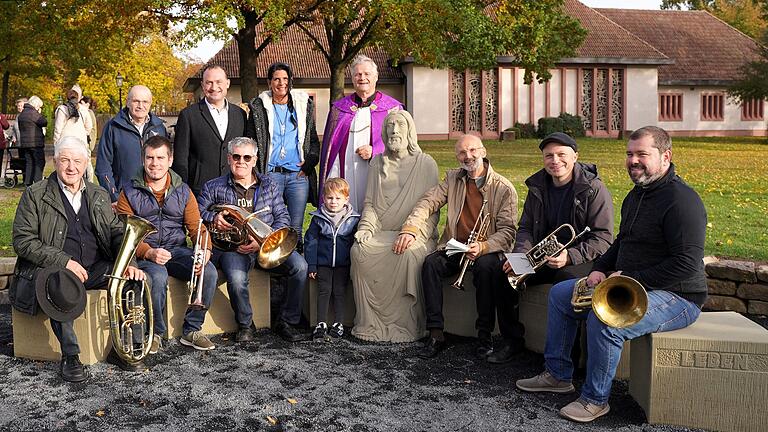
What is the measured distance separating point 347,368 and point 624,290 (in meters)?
1.99

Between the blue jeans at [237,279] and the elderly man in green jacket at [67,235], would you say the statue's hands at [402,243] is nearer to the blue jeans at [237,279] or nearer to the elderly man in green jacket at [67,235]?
the blue jeans at [237,279]

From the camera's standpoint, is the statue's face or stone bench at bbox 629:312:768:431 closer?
stone bench at bbox 629:312:768:431

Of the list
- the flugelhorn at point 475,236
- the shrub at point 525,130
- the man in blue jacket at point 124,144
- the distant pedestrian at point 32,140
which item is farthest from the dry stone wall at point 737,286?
the shrub at point 525,130

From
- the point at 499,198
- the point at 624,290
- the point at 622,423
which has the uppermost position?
the point at 499,198

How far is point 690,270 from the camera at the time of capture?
4.59 m

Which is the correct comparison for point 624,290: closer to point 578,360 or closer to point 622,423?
point 622,423

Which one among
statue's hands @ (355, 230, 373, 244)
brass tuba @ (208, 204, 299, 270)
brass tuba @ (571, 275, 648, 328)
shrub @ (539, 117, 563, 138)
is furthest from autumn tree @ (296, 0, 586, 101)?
brass tuba @ (571, 275, 648, 328)

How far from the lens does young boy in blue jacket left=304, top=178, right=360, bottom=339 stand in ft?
21.6

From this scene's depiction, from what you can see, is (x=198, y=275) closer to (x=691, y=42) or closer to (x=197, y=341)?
(x=197, y=341)

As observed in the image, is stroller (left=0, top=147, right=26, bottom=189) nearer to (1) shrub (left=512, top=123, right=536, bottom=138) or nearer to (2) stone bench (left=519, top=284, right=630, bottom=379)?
(2) stone bench (left=519, top=284, right=630, bottom=379)

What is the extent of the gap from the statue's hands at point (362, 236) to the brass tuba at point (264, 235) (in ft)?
1.58

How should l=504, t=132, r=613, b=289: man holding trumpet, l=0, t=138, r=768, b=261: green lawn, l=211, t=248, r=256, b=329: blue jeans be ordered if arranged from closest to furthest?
l=504, t=132, r=613, b=289: man holding trumpet
l=211, t=248, r=256, b=329: blue jeans
l=0, t=138, r=768, b=261: green lawn

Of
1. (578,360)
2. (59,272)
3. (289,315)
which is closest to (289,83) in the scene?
(289,315)

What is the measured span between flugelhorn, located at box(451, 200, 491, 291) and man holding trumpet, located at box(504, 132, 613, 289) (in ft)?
1.27
